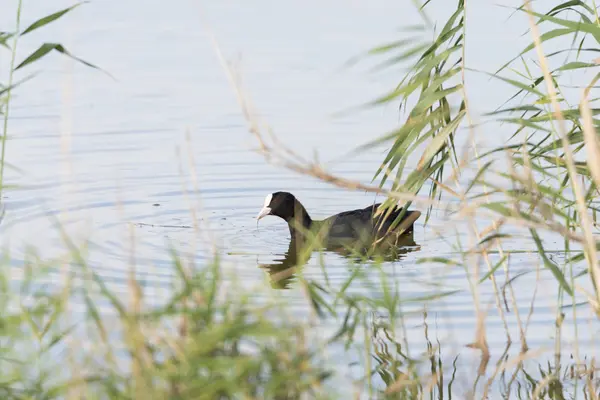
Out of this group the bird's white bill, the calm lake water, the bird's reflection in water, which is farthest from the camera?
the bird's white bill

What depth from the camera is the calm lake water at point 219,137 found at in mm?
7543

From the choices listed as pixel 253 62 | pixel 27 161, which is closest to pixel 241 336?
pixel 27 161

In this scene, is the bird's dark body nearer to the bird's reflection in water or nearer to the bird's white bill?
the bird's reflection in water

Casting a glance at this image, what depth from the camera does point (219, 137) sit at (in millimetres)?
11453

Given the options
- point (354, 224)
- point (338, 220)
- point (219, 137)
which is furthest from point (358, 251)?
point (219, 137)

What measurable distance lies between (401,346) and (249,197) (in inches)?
170

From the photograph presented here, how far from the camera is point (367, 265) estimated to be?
326 inches

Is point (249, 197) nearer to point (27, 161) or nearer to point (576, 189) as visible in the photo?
point (27, 161)

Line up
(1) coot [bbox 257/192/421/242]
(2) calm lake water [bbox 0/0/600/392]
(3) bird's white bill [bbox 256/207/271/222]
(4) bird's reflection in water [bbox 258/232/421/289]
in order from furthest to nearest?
1. (3) bird's white bill [bbox 256/207/271/222]
2. (1) coot [bbox 257/192/421/242]
3. (4) bird's reflection in water [bbox 258/232/421/289]
4. (2) calm lake water [bbox 0/0/600/392]

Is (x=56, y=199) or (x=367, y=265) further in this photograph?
(x=56, y=199)

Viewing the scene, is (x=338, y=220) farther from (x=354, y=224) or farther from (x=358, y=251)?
(x=358, y=251)

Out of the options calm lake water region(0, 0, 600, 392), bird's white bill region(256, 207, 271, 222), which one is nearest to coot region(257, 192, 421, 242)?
bird's white bill region(256, 207, 271, 222)

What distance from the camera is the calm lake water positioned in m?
7.54

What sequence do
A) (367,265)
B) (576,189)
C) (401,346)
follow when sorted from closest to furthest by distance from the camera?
(576,189), (401,346), (367,265)
